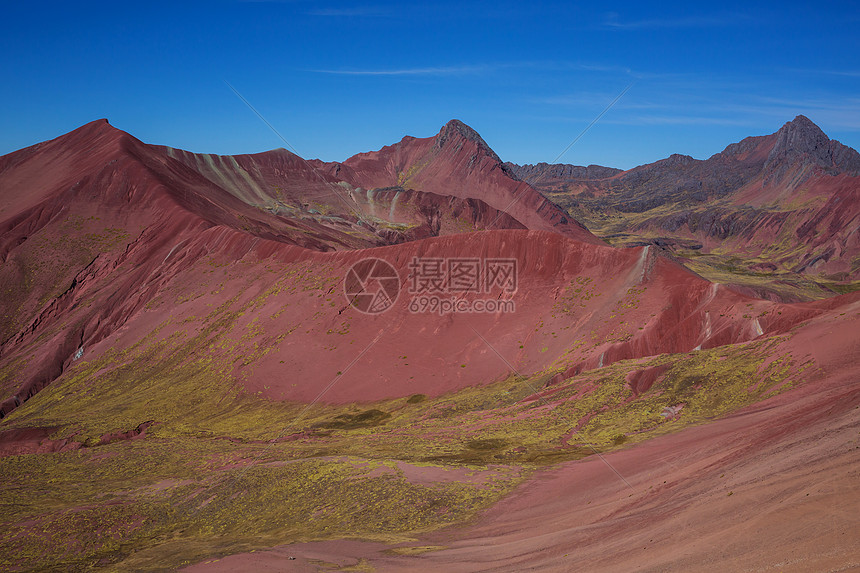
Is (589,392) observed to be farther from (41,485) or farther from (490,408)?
(41,485)

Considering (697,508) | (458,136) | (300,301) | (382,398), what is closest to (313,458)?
(382,398)

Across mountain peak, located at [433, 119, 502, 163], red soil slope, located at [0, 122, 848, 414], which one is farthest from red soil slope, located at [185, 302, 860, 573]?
mountain peak, located at [433, 119, 502, 163]

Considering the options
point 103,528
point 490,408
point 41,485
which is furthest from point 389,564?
point 41,485

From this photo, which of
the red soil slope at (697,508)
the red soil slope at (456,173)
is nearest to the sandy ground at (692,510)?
the red soil slope at (697,508)

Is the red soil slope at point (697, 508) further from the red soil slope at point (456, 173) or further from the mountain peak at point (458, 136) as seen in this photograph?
the mountain peak at point (458, 136)

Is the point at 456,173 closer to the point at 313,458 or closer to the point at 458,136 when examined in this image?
the point at 458,136
